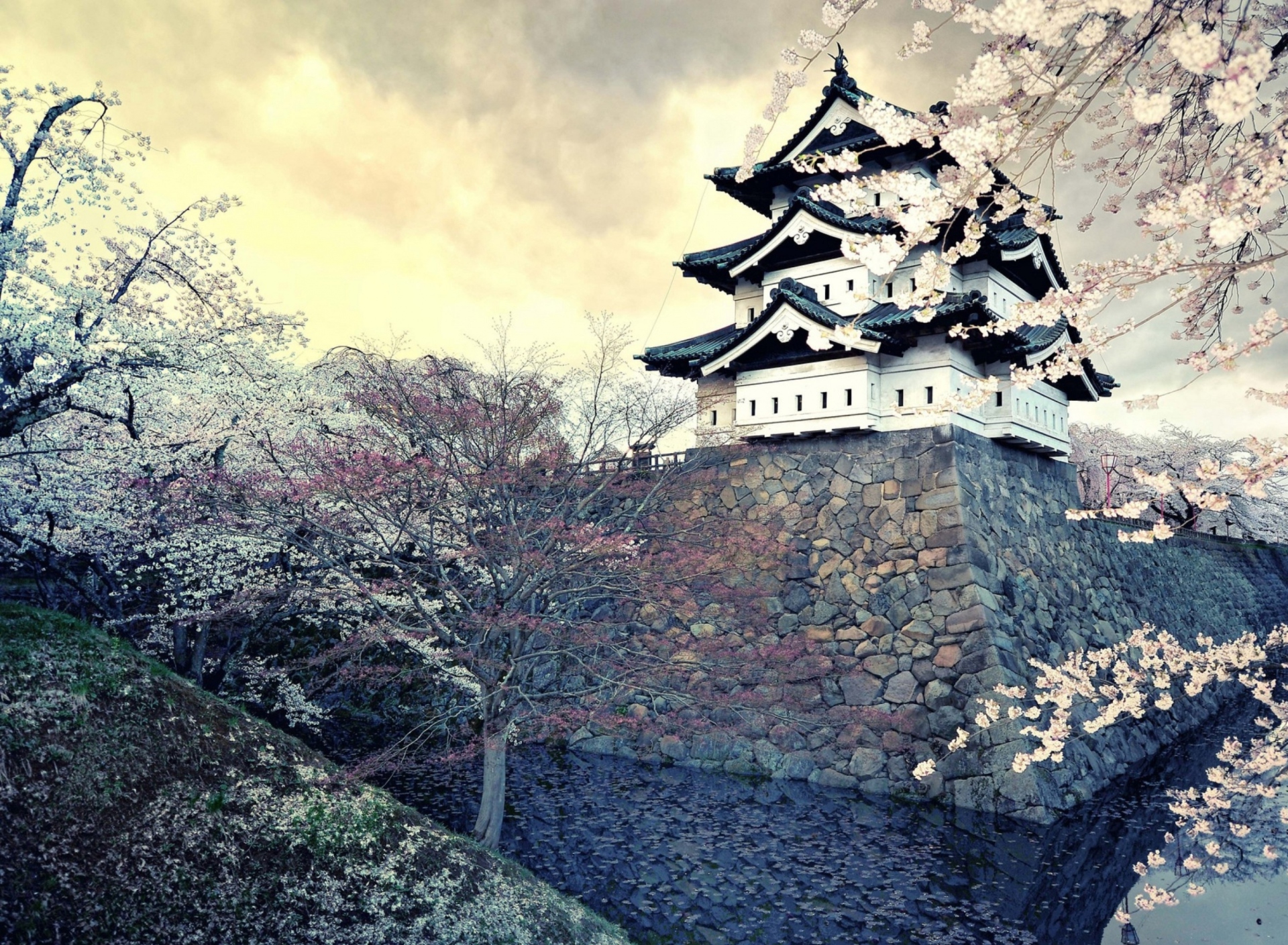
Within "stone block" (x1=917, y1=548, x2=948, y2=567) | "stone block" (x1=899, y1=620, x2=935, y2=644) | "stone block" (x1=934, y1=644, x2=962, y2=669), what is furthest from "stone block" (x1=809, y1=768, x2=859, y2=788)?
"stone block" (x1=917, y1=548, x2=948, y2=567)

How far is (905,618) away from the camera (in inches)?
443

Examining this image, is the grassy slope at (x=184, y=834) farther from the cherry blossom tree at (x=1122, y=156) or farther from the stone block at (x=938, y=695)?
the stone block at (x=938, y=695)

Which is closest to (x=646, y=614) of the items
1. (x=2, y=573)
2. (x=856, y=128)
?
(x=856, y=128)

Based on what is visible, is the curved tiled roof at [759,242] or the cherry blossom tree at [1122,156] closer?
the cherry blossom tree at [1122,156]

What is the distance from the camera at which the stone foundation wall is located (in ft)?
33.6

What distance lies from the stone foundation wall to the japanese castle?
27.9 inches

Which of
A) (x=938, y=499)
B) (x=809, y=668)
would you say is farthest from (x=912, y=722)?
(x=938, y=499)

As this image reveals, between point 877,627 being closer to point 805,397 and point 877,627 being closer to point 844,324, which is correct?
point 805,397

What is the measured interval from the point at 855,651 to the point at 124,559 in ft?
36.7

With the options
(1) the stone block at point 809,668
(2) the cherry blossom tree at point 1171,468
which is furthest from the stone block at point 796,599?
(2) the cherry blossom tree at point 1171,468

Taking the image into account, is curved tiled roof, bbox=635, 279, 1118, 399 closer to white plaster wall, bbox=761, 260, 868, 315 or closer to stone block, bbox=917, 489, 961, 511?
white plaster wall, bbox=761, 260, 868, 315

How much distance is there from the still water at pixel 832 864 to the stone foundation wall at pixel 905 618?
23.3 inches

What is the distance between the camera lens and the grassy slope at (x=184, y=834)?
3.75 meters

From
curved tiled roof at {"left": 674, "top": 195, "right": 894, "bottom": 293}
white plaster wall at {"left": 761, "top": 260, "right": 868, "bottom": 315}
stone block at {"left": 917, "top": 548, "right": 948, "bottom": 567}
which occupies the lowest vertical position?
stone block at {"left": 917, "top": 548, "right": 948, "bottom": 567}
